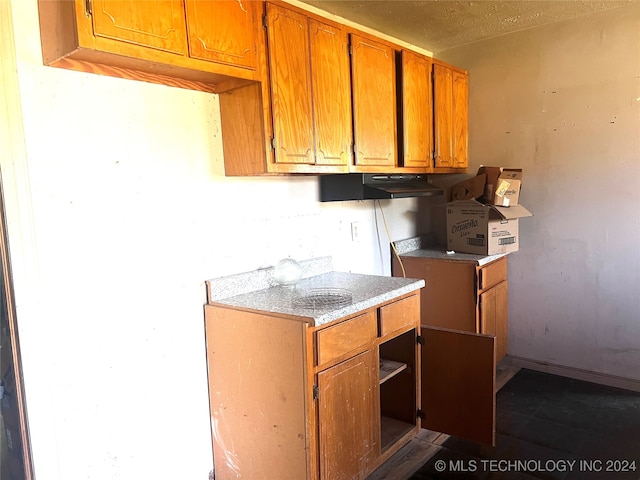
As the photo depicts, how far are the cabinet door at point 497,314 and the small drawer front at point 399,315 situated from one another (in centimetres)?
86

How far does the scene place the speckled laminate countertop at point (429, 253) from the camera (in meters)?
3.06

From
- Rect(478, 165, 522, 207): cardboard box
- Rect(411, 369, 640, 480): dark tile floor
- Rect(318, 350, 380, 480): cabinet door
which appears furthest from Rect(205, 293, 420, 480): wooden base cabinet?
Rect(478, 165, 522, 207): cardboard box

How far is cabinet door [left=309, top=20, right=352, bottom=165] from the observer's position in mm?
2172

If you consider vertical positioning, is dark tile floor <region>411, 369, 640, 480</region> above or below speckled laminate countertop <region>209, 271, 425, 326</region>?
below

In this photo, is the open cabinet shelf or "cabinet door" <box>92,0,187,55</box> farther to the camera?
the open cabinet shelf

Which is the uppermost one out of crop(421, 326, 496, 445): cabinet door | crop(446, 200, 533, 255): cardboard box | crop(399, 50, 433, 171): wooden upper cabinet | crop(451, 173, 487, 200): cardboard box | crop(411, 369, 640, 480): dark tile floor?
crop(399, 50, 433, 171): wooden upper cabinet

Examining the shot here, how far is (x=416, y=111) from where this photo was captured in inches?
112

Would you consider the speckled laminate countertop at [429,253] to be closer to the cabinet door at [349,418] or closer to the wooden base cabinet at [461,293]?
the wooden base cabinet at [461,293]

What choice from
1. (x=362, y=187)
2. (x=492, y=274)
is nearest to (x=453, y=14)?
(x=362, y=187)

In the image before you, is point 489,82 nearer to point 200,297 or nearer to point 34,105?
point 200,297

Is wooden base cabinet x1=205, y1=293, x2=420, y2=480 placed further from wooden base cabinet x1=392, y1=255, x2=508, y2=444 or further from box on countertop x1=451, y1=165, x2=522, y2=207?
box on countertop x1=451, y1=165, x2=522, y2=207

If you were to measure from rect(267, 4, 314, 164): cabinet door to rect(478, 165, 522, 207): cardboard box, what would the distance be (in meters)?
1.47

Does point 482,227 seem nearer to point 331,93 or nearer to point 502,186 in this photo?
point 502,186

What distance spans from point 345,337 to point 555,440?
4.70 ft
